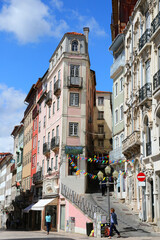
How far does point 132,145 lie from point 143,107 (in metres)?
2.97

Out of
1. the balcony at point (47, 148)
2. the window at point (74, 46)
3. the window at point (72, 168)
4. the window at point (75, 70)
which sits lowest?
the window at point (72, 168)

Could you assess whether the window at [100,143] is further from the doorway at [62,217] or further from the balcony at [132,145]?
the balcony at [132,145]

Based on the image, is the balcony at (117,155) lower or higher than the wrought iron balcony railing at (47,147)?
lower

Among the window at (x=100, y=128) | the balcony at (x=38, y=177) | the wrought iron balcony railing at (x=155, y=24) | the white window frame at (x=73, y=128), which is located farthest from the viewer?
the window at (x=100, y=128)

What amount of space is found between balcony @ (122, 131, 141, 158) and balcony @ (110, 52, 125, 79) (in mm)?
7576

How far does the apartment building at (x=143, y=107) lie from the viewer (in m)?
22.1

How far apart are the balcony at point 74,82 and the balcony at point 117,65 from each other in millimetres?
3596

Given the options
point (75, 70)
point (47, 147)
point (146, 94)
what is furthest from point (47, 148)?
point (146, 94)

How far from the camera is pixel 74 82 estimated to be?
36.6 metres

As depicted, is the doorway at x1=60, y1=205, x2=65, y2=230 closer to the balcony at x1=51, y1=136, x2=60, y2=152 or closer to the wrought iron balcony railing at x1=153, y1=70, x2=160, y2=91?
the balcony at x1=51, y1=136, x2=60, y2=152

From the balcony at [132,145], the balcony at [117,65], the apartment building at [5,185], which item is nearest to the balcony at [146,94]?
the balcony at [132,145]

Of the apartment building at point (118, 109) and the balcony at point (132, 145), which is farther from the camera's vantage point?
the apartment building at point (118, 109)

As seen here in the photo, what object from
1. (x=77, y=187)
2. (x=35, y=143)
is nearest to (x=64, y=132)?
(x=77, y=187)

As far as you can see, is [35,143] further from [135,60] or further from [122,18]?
[135,60]
